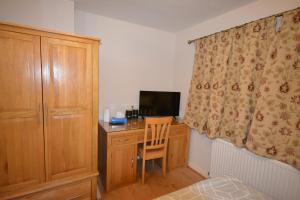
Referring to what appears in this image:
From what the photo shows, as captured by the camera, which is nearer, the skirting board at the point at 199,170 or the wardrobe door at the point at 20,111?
the wardrobe door at the point at 20,111

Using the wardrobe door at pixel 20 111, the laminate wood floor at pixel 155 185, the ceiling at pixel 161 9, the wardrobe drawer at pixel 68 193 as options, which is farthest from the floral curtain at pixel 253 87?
the wardrobe door at pixel 20 111

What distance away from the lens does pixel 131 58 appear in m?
2.76

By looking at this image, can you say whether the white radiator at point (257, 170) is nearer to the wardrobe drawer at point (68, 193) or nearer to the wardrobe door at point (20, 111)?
the wardrobe drawer at point (68, 193)

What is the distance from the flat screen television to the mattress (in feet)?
5.26

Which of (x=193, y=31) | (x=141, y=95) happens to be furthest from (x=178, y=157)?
(x=193, y=31)

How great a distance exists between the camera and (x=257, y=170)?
1.68 meters

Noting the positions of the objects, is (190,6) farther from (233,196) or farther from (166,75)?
(233,196)

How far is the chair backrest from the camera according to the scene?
2.15m

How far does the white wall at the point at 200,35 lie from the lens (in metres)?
1.71

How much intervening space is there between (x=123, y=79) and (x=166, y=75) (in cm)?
92

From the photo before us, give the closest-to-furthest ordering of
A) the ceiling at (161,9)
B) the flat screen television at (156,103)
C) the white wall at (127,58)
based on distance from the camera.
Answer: the ceiling at (161,9), the white wall at (127,58), the flat screen television at (156,103)

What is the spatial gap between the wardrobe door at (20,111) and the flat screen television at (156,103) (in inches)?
62.6

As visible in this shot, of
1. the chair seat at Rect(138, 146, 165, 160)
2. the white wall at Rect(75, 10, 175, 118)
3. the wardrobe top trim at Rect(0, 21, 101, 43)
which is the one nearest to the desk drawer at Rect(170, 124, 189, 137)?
the chair seat at Rect(138, 146, 165, 160)

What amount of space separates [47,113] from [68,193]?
3.01 feet
